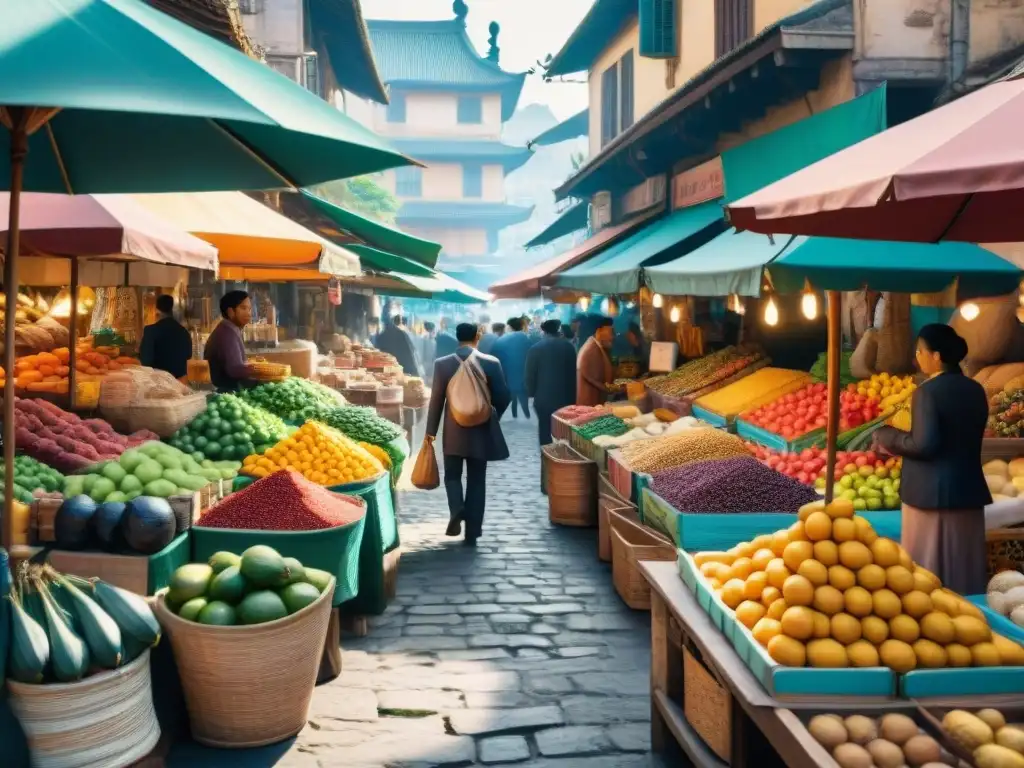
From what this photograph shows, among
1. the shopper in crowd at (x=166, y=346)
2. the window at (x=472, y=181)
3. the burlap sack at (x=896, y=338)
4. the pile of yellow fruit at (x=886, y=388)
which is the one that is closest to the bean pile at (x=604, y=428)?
the pile of yellow fruit at (x=886, y=388)

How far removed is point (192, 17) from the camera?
36.6 feet

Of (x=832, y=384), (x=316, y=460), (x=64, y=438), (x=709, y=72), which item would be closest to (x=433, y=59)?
(x=709, y=72)

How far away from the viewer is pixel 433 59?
1923 inches

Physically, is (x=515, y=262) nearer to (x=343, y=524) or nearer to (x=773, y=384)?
(x=773, y=384)

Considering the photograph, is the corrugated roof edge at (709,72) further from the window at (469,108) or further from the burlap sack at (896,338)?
the window at (469,108)

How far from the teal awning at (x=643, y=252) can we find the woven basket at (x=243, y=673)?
7133 millimetres

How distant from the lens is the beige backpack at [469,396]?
816cm

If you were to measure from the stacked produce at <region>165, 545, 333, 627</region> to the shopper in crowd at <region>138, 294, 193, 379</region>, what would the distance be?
5477mm

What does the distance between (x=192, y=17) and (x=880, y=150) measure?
9.76 m

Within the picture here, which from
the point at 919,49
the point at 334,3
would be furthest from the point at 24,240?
the point at 334,3

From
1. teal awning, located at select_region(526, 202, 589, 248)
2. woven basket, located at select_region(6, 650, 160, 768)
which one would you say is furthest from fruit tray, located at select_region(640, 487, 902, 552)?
teal awning, located at select_region(526, 202, 589, 248)

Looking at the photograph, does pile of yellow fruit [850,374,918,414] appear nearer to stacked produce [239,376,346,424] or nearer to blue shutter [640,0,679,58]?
stacked produce [239,376,346,424]

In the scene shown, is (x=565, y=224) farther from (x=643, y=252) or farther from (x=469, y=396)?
(x=469, y=396)

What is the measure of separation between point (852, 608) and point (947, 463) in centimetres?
189
